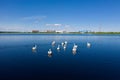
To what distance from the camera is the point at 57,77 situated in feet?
69.2

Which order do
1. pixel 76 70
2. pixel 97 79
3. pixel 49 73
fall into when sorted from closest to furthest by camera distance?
pixel 97 79 < pixel 49 73 < pixel 76 70

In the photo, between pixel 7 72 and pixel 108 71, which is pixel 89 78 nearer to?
pixel 108 71

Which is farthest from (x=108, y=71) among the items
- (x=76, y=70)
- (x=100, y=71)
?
(x=76, y=70)

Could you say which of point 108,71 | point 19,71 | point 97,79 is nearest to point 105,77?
point 97,79

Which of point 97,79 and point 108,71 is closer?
point 97,79

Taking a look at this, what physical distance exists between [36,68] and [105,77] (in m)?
10.4

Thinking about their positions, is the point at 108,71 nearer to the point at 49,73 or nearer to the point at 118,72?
the point at 118,72

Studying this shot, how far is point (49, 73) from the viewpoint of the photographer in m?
22.8

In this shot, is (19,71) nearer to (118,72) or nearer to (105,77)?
(105,77)

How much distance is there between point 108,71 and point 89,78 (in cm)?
482

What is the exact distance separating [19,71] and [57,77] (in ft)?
19.6

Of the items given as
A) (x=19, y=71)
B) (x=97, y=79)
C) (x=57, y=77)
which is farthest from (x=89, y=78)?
(x=19, y=71)

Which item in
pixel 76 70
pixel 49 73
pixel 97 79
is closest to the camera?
pixel 97 79

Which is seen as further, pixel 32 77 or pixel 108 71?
pixel 108 71
